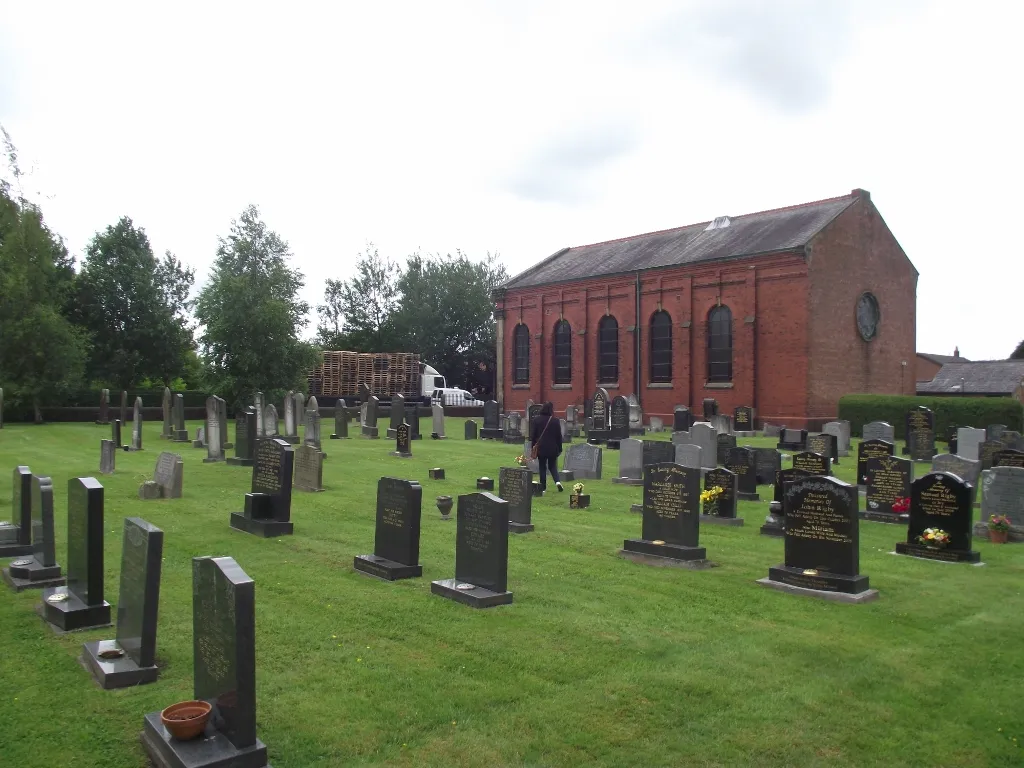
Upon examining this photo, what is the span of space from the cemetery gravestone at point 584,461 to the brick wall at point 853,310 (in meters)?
18.2

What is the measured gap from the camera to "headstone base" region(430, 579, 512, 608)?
7723 mm

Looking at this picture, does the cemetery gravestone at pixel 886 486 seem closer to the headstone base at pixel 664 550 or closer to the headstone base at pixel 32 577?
the headstone base at pixel 664 550

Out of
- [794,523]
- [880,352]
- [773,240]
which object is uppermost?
[773,240]

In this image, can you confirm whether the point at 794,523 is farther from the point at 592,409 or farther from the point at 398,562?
the point at 592,409

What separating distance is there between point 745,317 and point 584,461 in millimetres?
19765

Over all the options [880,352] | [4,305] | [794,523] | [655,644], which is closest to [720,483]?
[794,523]

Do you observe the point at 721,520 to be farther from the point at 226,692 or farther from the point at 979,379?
the point at 979,379

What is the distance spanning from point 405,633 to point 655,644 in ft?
6.94

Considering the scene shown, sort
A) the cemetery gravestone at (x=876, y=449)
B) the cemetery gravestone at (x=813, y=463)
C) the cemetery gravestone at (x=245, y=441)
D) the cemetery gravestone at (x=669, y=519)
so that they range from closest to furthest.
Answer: the cemetery gravestone at (x=669, y=519) → the cemetery gravestone at (x=876, y=449) → the cemetery gravestone at (x=813, y=463) → the cemetery gravestone at (x=245, y=441)

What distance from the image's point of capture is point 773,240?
35.4 m

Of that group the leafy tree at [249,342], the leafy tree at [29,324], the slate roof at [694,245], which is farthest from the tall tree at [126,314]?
the slate roof at [694,245]

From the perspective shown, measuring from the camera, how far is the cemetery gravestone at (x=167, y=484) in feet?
45.4

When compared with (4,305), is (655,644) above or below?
below

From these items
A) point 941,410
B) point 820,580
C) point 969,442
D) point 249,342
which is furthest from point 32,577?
point 941,410
